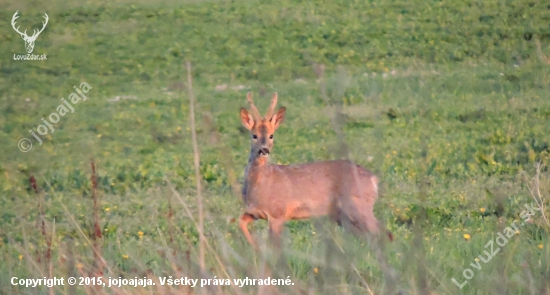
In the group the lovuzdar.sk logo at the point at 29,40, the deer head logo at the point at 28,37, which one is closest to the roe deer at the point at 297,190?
the lovuzdar.sk logo at the point at 29,40

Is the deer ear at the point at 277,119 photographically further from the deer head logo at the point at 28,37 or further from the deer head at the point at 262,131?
the deer head logo at the point at 28,37

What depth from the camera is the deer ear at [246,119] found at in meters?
7.51

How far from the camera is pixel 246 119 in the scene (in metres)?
7.66

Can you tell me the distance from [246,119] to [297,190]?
0.89 m

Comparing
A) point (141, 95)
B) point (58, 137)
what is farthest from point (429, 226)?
point (141, 95)

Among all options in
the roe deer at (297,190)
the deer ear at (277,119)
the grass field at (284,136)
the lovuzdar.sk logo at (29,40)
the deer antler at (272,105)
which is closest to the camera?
the grass field at (284,136)

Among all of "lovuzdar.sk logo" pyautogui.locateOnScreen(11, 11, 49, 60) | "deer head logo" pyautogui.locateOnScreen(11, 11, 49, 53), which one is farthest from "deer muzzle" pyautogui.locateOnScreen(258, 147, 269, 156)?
"deer head logo" pyautogui.locateOnScreen(11, 11, 49, 53)

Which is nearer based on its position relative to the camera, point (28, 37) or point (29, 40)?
point (29, 40)

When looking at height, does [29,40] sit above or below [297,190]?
above

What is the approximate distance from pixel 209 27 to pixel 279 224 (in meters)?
16.5

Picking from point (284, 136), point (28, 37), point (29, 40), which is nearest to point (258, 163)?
point (284, 136)

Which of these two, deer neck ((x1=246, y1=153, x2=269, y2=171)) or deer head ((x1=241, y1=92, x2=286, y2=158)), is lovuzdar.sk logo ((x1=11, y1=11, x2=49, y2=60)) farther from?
deer head ((x1=241, y1=92, x2=286, y2=158))

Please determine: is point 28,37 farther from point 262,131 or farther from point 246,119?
point 262,131

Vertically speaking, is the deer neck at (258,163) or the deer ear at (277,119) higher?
the deer ear at (277,119)
